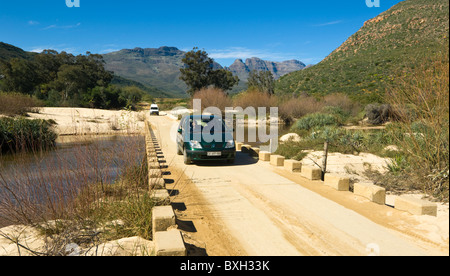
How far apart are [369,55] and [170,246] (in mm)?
65589

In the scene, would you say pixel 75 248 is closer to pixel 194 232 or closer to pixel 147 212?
pixel 147 212

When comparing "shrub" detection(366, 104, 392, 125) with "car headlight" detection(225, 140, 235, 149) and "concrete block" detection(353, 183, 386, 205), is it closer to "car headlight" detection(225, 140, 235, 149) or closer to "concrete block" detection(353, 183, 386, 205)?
"car headlight" detection(225, 140, 235, 149)

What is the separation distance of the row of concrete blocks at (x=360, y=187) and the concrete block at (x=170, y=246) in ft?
13.5

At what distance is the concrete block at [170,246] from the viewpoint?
12.9 ft

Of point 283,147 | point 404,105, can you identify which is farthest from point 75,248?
point 283,147

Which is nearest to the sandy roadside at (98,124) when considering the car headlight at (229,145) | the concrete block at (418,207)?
the car headlight at (229,145)

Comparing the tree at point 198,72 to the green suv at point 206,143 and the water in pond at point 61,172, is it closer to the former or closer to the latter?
the green suv at point 206,143

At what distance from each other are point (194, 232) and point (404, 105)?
18.3 feet

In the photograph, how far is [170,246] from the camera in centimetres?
398

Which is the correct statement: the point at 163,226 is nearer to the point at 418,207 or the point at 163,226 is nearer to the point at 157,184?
the point at 157,184

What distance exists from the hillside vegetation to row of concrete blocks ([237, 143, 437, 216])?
3424 cm

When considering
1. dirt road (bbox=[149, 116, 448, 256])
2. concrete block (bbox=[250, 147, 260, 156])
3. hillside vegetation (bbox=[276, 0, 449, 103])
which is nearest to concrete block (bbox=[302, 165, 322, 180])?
dirt road (bbox=[149, 116, 448, 256])

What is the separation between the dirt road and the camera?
4.49 m

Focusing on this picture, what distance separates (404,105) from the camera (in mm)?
7395
